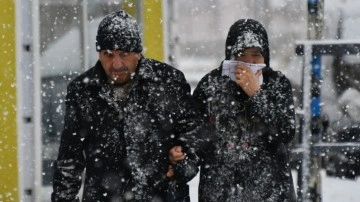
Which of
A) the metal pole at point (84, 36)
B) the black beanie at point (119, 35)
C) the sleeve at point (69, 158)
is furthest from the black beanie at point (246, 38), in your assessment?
the metal pole at point (84, 36)

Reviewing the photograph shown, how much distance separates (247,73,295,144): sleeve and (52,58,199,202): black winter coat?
0.32 meters

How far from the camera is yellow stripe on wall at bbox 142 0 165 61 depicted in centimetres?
654

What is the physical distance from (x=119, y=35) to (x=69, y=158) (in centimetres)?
66

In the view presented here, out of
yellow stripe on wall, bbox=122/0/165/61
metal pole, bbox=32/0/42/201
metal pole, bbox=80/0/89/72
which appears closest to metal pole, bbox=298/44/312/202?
yellow stripe on wall, bbox=122/0/165/61

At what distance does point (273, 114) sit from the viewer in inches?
154

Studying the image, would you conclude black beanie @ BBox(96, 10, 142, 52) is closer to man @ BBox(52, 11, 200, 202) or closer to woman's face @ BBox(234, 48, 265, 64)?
man @ BBox(52, 11, 200, 202)

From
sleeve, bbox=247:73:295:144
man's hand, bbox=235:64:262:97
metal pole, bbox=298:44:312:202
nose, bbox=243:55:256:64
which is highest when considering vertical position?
nose, bbox=243:55:256:64

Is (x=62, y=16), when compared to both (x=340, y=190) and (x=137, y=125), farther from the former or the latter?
(x=340, y=190)

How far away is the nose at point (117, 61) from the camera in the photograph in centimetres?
379

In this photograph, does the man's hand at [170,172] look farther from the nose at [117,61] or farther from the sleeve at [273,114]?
the nose at [117,61]

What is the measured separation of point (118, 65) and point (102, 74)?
19 centimetres

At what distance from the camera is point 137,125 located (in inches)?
155

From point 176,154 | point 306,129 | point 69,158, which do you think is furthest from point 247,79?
point 306,129

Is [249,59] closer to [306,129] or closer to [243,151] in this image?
[243,151]
